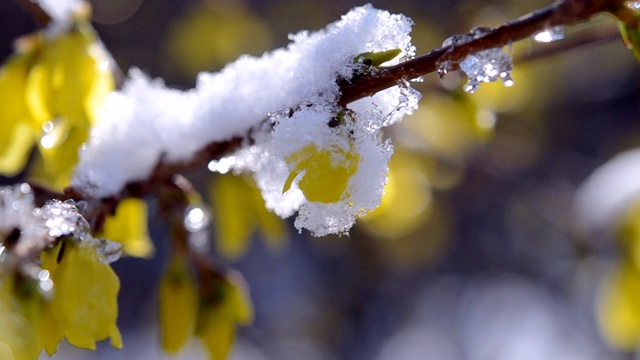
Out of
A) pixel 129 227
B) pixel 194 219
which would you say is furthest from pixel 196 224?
pixel 129 227

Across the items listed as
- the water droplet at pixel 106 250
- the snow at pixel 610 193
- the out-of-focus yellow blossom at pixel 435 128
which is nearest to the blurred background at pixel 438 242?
the out-of-focus yellow blossom at pixel 435 128

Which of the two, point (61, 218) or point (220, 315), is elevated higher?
point (61, 218)

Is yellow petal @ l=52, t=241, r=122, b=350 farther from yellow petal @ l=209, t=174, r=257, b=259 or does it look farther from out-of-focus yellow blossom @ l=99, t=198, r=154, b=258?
yellow petal @ l=209, t=174, r=257, b=259

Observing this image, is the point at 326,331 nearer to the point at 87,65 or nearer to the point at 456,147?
the point at 456,147

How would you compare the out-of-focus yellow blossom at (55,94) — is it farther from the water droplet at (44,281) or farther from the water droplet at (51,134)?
the water droplet at (44,281)

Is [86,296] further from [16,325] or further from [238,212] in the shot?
[238,212]

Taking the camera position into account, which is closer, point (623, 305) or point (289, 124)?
point (289, 124)

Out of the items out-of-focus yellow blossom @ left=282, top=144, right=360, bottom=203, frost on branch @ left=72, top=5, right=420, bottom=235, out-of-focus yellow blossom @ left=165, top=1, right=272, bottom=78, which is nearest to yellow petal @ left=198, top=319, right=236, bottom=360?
frost on branch @ left=72, top=5, right=420, bottom=235
